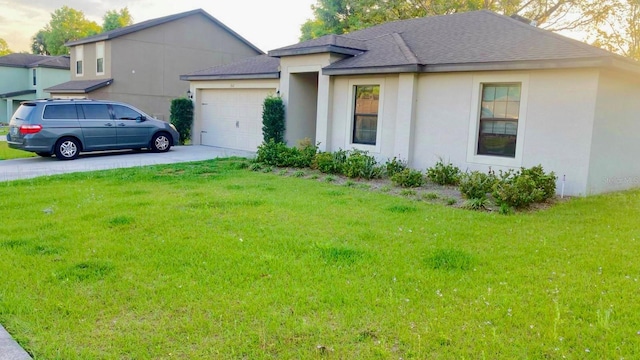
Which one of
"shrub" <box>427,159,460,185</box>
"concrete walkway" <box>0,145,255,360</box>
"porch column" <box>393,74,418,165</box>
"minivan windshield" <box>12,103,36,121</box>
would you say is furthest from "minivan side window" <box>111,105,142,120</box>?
"shrub" <box>427,159,460,185</box>

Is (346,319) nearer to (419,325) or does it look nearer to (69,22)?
(419,325)

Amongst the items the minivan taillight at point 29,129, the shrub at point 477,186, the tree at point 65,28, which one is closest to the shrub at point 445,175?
the shrub at point 477,186

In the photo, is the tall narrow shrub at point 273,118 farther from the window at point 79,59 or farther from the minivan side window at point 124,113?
the window at point 79,59

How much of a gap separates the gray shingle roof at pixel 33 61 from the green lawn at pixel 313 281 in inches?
1368

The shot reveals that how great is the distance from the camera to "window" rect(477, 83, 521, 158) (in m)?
10.3

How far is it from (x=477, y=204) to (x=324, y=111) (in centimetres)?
632

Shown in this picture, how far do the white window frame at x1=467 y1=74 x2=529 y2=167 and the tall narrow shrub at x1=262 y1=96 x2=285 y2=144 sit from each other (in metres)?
6.09

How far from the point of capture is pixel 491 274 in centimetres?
487

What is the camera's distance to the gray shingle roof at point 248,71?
15.9 m

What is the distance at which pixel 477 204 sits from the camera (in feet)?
26.8

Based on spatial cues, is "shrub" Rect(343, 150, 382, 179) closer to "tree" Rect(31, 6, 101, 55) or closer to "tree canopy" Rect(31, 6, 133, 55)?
"tree canopy" Rect(31, 6, 133, 55)

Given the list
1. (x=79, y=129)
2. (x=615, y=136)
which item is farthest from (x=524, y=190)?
(x=79, y=129)

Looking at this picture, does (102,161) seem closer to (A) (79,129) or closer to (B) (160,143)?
(A) (79,129)

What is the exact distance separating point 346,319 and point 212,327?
1025 mm
